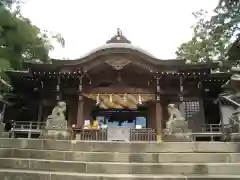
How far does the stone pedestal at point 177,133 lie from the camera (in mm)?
10103

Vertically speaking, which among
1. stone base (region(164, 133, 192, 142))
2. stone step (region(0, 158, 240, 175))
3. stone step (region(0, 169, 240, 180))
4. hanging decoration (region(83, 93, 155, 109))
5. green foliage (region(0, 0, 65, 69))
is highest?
green foliage (region(0, 0, 65, 69))

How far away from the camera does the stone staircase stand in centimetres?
684

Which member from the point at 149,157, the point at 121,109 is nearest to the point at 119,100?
the point at 121,109

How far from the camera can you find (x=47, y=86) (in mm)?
15344

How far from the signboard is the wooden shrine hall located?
8.01 ft

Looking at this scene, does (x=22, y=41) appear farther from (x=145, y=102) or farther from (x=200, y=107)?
(x=200, y=107)

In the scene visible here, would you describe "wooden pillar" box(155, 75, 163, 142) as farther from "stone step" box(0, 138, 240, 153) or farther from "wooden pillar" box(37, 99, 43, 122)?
"wooden pillar" box(37, 99, 43, 122)

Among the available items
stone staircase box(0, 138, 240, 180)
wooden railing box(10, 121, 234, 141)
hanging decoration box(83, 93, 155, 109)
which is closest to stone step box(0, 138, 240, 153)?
stone staircase box(0, 138, 240, 180)

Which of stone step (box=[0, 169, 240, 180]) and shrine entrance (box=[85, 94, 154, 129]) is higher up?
shrine entrance (box=[85, 94, 154, 129])

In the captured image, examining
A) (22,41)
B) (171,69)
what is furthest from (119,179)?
(22,41)

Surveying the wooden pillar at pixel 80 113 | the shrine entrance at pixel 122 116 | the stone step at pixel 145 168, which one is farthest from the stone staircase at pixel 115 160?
the shrine entrance at pixel 122 116

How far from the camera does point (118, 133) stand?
11.9 m

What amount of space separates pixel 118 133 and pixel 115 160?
3961mm

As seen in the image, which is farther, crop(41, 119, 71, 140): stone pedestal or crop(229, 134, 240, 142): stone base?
crop(41, 119, 71, 140): stone pedestal
